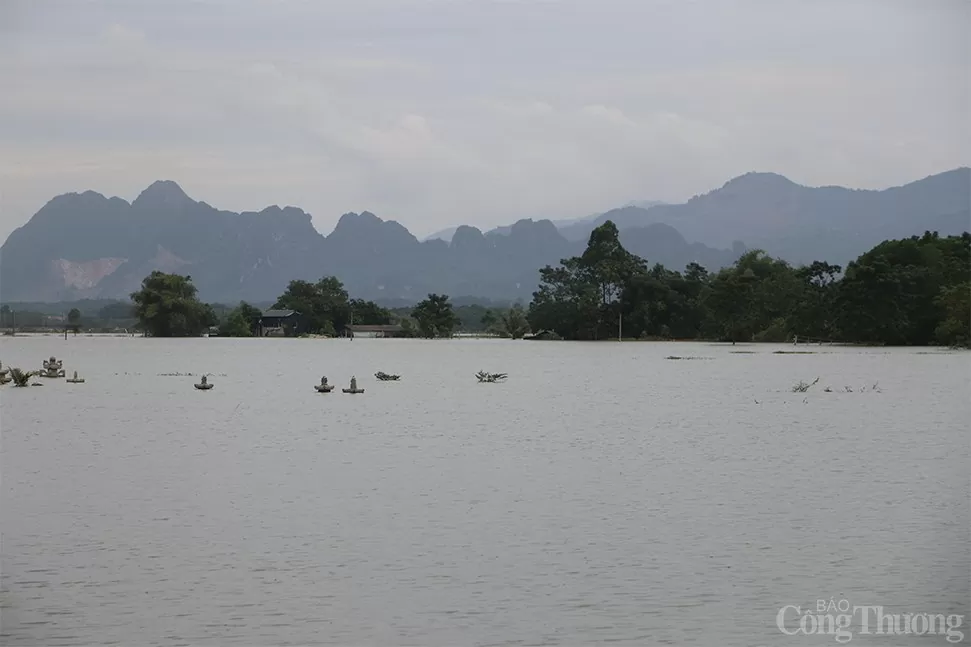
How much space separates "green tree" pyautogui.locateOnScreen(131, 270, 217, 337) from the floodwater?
9159 centimetres

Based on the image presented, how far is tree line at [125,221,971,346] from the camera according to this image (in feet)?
237

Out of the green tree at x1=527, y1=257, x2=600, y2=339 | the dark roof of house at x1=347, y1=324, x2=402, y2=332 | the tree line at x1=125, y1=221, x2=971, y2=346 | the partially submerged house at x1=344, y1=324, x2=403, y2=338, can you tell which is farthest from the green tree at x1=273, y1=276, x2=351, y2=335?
the green tree at x1=527, y1=257, x2=600, y2=339

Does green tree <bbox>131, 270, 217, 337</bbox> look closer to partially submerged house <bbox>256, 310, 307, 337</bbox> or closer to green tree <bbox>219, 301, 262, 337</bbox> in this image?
green tree <bbox>219, 301, 262, 337</bbox>

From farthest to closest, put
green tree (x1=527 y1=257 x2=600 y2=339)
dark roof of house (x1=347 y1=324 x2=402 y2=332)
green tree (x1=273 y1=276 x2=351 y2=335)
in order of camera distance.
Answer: green tree (x1=273 y1=276 x2=351 y2=335), dark roof of house (x1=347 y1=324 x2=402 y2=332), green tree (x1=527 y1=257 x2=600 y2=339)

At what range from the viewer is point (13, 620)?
1044cm

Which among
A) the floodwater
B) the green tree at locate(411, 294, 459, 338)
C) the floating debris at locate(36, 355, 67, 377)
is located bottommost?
the floodwater

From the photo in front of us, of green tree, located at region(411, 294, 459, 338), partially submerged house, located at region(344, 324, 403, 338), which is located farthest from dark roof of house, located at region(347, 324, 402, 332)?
green tree, located at region(411, 294, 459, 338)

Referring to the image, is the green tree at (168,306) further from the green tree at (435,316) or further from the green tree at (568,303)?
the green tree at (568,303)

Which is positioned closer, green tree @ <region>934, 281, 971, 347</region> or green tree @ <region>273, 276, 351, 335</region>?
green tree @ <region>934, 281, 971, 347</region>

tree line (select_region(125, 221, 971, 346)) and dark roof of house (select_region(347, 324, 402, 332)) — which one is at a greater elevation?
tree line (select_region(125, 221, 971, 346))

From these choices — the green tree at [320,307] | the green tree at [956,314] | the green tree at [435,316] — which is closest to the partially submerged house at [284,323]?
the green tree at [320,307]

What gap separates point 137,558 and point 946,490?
38.2ft

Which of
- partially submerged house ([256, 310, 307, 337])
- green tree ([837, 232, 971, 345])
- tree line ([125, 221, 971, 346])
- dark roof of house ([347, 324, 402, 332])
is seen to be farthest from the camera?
partially submerged house ([256, 310, 307, 337])

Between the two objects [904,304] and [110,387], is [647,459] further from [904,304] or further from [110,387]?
[904,304]
